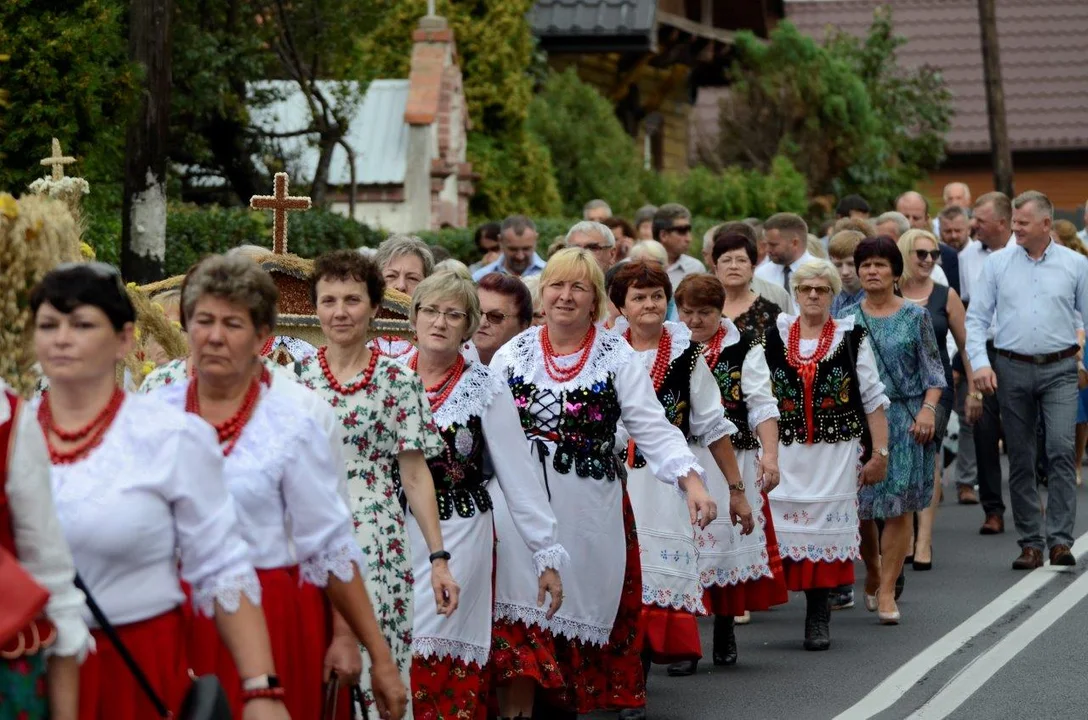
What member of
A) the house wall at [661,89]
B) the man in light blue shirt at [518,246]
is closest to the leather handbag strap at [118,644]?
the man in light blue shirt at [518,246]

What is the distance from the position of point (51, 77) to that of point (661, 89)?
26315mm

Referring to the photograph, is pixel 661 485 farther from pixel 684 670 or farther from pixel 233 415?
pixel 233 415

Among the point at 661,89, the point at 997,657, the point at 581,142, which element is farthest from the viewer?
the point at 661,89

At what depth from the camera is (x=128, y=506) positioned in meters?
4.49

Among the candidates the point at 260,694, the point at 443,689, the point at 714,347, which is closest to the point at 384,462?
the point at 443,689

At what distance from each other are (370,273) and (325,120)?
14.3 metres

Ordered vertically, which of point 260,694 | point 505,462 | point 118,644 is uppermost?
point 505,462

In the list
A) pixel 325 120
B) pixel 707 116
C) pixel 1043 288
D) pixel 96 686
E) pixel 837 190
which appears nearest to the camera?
pixel 96 686

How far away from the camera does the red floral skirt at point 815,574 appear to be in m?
10.5

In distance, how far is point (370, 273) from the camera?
675cm

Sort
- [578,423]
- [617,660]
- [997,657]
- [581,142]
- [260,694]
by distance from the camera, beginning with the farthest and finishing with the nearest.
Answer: [581,142] → [997,657] → [617,660] → [578,423] → [260,694]

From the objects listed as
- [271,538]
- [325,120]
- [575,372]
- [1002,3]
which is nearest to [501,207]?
[325,120]

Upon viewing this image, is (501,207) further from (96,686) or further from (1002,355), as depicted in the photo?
(96,686)

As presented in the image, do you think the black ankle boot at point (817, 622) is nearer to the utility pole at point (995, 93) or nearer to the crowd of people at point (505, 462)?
the crowd of people at point (505, 462)
